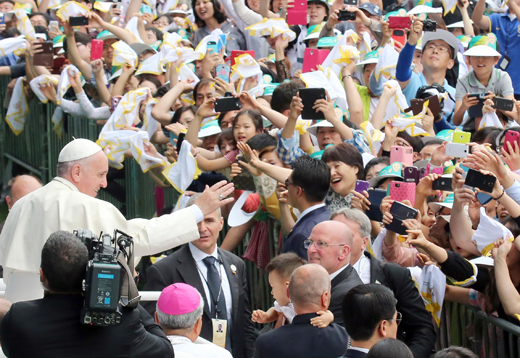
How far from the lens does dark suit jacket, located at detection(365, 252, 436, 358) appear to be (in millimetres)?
4930

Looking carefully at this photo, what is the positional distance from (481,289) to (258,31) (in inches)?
214

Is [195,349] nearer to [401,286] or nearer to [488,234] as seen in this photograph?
[401,286]

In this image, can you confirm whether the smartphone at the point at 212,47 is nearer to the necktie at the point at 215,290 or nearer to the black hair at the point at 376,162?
the black hair at the point at 376,162

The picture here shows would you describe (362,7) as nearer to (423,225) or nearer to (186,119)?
(186,119)

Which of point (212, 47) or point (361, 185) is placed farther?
point (212, 47)

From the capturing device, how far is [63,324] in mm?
3539

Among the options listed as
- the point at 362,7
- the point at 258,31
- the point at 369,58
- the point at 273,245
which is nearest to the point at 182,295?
the point at 273,245

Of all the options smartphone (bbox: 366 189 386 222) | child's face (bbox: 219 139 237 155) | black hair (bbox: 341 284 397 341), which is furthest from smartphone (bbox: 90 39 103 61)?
black hair (bbox: 341 284 397 341)

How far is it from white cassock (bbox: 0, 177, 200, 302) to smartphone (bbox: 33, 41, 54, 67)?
21.1ft

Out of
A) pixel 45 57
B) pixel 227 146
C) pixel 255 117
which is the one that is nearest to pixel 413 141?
pixel 255 117

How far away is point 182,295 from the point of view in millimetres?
4367

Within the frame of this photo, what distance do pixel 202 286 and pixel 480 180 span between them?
185 cm

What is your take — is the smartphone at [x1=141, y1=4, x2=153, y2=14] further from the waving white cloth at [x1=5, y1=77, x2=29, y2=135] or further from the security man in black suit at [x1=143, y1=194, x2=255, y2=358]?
the security man in black suit at [x1=143, y1=194, x2=255, y2=358]

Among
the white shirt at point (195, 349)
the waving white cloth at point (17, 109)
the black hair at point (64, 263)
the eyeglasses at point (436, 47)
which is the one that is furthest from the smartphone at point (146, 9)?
the black hair at point (64, 263)
